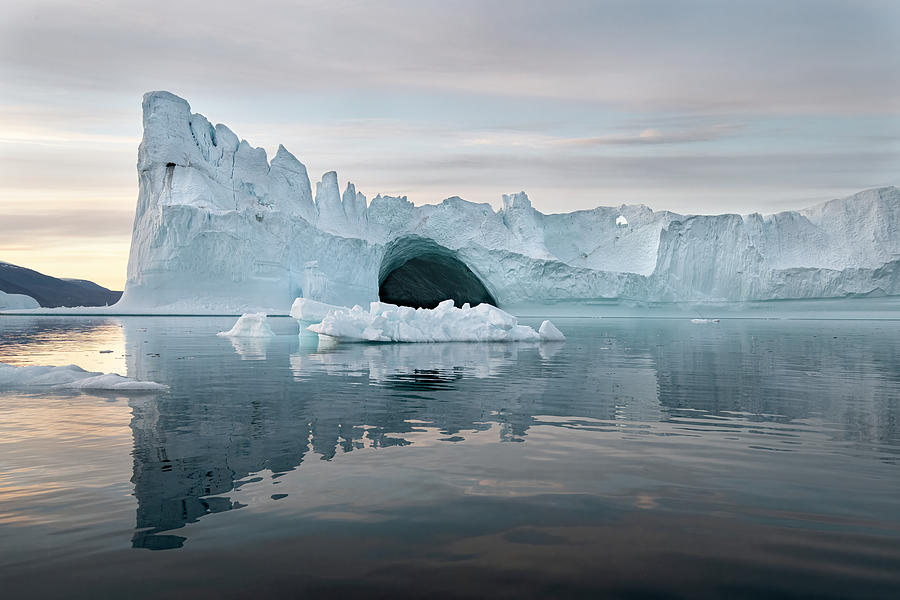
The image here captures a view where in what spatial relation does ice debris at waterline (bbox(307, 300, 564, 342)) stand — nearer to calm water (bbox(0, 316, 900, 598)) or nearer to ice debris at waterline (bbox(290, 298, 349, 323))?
ice debris at waterline (bbox(290, 298, 349, 323))

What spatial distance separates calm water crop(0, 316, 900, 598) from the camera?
279 cm

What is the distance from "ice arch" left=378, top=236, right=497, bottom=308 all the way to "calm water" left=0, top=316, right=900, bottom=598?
3409 centimetres

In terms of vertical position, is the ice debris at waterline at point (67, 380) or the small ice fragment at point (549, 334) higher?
the small ice fragment at point (549, 334)

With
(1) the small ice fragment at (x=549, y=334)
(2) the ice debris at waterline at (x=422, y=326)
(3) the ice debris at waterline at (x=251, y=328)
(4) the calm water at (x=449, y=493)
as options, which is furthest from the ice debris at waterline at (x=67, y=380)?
(1) the small ice fragment at (x=549, y=334)

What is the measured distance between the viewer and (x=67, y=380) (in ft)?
28.4

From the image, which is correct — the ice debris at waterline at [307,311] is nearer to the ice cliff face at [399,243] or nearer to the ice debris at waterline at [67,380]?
the ice debris at waterline at [67,380]

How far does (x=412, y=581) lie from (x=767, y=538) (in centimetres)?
181

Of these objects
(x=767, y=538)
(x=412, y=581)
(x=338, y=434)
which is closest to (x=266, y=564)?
(x=412, y=581)

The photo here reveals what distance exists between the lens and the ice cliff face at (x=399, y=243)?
1507 inches

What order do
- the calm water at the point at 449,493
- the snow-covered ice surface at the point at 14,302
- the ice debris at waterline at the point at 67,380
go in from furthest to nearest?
the snow-covered ice surface at the point at 14,302
the ice debris at waterline at the point at 67,380
the calm water at the point at 449,493

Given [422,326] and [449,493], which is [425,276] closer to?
[422,326]

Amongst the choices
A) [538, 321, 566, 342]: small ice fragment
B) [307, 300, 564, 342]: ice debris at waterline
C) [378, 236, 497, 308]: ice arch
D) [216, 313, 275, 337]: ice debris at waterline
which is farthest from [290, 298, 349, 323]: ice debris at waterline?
[378, 236, 497, 308]: ice arch

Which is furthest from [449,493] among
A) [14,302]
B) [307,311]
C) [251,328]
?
[14,302]

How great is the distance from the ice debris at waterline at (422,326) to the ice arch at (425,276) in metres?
21.0
